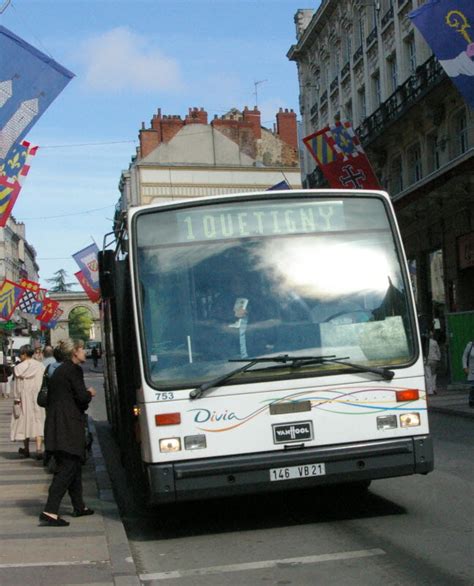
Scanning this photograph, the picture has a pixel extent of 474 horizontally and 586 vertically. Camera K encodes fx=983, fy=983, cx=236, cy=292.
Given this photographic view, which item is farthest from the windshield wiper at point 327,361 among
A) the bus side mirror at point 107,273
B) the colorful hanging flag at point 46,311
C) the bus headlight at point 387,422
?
the colorful hanging flag at point 46,311

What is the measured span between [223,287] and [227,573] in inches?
97.9

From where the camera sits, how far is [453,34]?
1714cm

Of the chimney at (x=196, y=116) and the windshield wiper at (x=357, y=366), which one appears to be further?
the chimney at (x=196, y=116)

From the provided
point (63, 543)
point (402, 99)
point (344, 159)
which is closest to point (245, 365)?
point (63, 543)

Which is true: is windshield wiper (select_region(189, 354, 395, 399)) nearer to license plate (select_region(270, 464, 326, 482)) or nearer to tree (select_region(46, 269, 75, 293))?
license plate (select_region(270, 464, 326, 482))

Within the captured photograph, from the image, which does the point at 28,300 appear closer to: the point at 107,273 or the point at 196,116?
the point at 196,116

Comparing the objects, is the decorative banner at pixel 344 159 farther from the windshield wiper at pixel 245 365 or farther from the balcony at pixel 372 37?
the windshield wiper at pixel 245 365

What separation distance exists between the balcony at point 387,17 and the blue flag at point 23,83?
2566 centimetres

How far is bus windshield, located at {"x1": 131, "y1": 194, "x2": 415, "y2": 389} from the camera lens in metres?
8.16

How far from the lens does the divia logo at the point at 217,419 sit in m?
8.01

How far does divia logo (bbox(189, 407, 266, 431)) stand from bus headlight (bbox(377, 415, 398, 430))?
114 cm

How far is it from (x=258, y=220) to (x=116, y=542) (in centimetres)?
299

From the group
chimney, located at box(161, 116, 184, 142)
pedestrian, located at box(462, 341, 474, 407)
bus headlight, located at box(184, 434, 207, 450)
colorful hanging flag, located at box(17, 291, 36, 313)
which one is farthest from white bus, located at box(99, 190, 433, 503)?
chimney, located at box(161, 116, 184, 142)

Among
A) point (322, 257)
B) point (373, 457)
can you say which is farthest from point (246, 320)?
A: point (373, 457)
